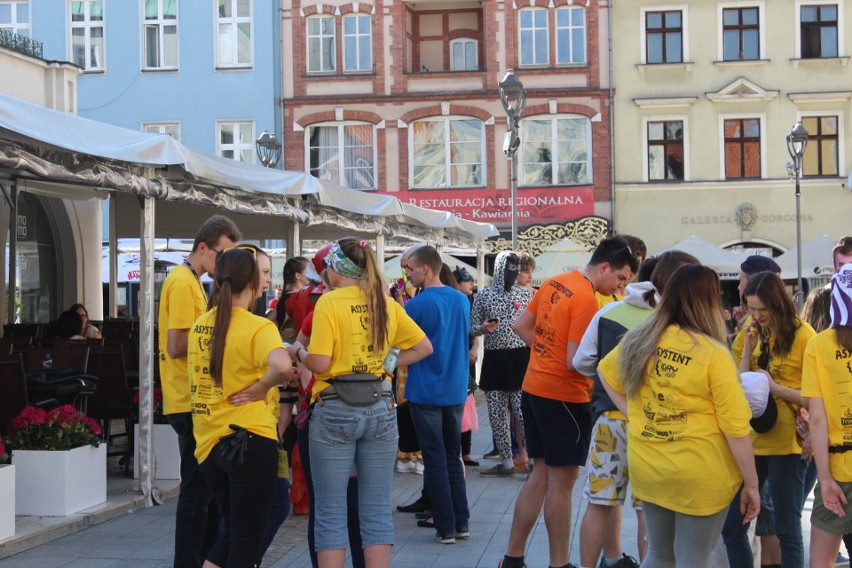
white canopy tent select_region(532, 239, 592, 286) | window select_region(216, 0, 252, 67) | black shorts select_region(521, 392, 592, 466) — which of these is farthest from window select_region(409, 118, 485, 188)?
black shorts select_region(521, 392, 592, 466)

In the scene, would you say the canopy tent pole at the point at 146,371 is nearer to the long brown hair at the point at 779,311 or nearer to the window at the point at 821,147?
the long brown hair at the point at 779,311

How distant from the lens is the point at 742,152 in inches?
1196

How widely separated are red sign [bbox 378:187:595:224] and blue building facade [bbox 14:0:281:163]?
4.74m

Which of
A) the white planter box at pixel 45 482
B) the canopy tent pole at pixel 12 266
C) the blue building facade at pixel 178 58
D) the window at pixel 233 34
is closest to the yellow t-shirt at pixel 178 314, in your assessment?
the white planter box at pixel 45 482

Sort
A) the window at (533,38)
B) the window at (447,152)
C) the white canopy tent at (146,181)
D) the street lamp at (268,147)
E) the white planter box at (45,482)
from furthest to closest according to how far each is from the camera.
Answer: the window at (447,152) → the window at (533,38) → the street lamp at (268,147) → the white planter box at (45,482) → the white canopy tent at (146,181)

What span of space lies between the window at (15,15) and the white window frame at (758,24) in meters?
18.2

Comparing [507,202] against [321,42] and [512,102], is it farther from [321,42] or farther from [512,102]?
[512,102]

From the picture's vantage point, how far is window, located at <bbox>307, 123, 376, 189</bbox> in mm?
31156

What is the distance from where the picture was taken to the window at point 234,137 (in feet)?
103

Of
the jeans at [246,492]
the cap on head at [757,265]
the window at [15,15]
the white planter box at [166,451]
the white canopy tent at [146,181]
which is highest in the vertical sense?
the window at [15,15]

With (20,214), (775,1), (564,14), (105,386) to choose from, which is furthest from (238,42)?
(105,386)

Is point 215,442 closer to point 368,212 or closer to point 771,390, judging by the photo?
point 771,390

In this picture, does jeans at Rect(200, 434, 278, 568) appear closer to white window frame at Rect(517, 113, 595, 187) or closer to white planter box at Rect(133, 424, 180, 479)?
white planter box at Rect(133, 424, 180, 479)

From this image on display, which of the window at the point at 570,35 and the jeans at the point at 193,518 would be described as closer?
the jeans at the point at 193,518
